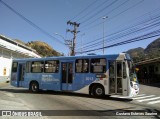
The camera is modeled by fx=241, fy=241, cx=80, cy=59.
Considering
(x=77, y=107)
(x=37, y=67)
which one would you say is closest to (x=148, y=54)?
(x=37, y=67)

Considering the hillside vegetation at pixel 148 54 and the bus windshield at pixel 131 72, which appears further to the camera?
the hillside vegetation at pixel 148 54

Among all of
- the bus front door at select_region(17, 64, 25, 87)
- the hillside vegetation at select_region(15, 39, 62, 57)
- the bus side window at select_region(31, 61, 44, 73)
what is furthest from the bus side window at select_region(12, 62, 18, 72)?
the hillside vegetation at select_region(15, 39, 62, 57)

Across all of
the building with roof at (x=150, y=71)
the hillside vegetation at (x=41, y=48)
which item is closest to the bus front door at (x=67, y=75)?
the building with roof at (x=150, y=71)

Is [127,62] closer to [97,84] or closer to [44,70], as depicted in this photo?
[97,84]

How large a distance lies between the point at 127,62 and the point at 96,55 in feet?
7.84

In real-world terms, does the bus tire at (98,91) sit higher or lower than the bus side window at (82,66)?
lower

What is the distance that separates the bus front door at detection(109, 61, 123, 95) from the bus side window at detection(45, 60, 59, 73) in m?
5.02

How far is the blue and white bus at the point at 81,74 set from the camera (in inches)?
627

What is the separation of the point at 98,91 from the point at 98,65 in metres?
1.82

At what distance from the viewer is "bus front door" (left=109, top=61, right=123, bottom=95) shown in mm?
15805

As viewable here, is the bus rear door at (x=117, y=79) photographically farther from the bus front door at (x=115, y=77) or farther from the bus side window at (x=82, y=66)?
the bus side window at (x=82, y=66)

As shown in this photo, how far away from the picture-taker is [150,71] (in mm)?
Result: 46625

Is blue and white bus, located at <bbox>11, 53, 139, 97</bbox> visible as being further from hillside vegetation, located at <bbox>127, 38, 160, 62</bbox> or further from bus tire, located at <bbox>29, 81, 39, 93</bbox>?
hillside vegetation, located at <bbox>127, 38, 160, 62</bbox>

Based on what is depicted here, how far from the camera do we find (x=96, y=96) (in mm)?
16875
